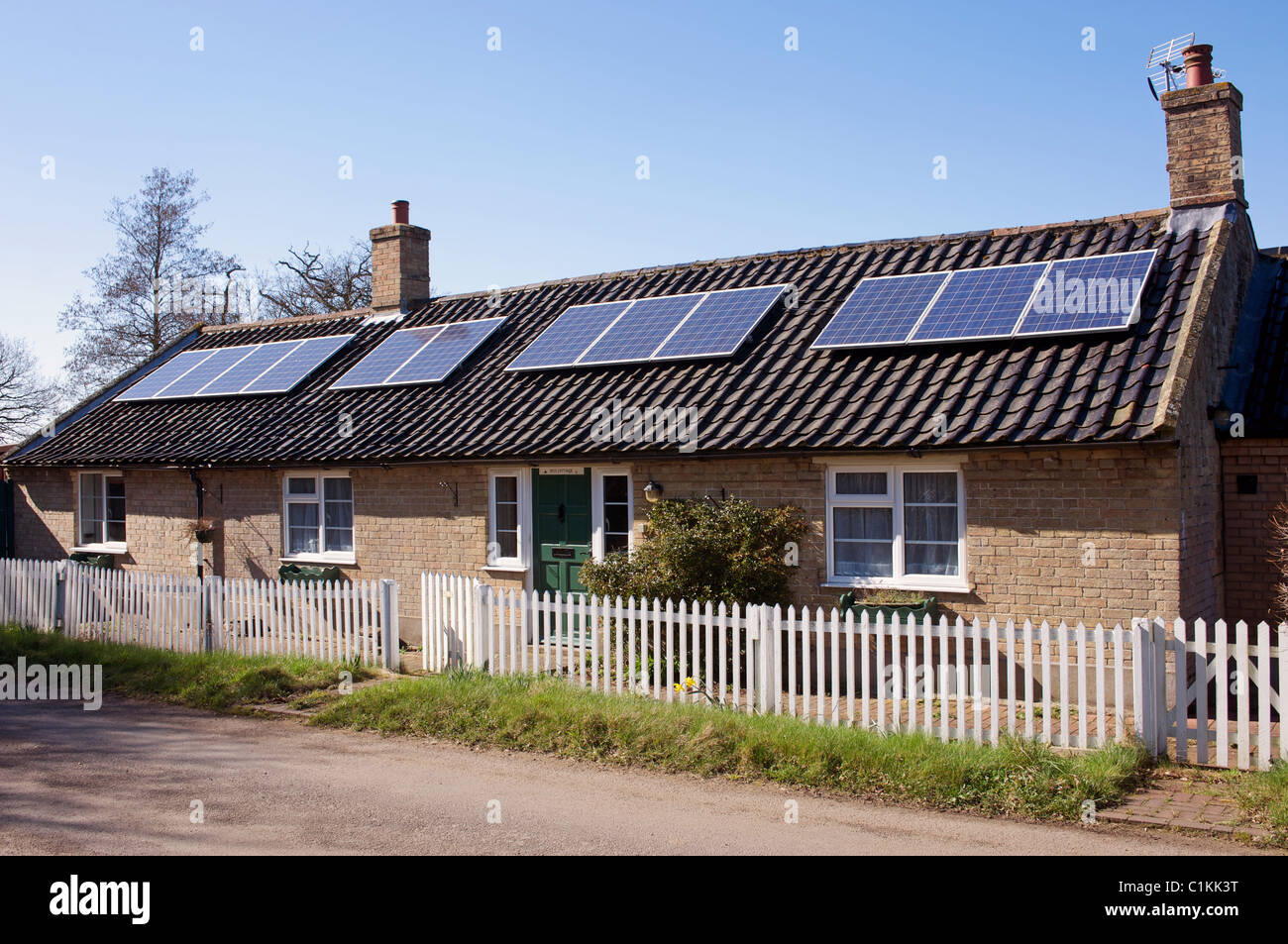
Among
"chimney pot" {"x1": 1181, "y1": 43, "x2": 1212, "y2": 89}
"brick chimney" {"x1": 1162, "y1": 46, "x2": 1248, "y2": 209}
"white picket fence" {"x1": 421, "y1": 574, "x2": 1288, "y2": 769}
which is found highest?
"chimney pot" {"x1": 1181, "y1": 43, "x2": 1212, "y2": 89}

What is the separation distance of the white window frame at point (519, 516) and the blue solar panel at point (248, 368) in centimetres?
744

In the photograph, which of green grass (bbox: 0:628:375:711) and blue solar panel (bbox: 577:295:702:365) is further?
blue solar panel (bbox: 577:295:702:365)

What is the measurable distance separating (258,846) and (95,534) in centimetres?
1592

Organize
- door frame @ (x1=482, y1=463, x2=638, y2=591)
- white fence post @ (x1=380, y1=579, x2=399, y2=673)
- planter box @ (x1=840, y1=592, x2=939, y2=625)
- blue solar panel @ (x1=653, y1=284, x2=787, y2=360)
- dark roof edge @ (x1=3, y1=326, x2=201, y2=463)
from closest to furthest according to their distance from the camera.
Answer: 1. planter box @ (x1=840, y1=592, x2=939, y2=625)
2. white fence post @ (x1=380, y1=579, x2=399, y2=673)
3. door frame @ (x1=482, y1=463, x2=638, y2=591)
4. blue solar panel @ (x1=653, y1=284, x2=787, y2=360)
5. dark roof edge @ (x1=3, y1=326, x2=201, y2=463)

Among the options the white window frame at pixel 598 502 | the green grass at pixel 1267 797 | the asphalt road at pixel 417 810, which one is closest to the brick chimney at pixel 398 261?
the white window frame at pixel 598 502

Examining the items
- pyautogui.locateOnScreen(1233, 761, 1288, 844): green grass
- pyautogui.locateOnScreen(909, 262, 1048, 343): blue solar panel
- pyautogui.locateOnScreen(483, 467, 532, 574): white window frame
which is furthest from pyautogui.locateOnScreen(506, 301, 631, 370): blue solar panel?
pyautogui.locateOnScreen(1233, 761, 1288, 844): green grass

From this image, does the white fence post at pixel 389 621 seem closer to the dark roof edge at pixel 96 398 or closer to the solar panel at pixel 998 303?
the solar panel at pixel 998 303

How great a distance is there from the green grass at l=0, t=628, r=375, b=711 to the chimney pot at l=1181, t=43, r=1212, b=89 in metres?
12.3

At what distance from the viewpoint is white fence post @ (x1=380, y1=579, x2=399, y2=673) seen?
39.6 ft

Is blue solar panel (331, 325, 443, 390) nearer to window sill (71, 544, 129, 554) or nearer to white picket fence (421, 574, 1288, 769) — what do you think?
window sill (71, 544, 129, 554)

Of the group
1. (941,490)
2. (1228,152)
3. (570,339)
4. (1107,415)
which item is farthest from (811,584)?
(1228,152)

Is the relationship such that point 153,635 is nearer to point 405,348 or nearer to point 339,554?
point 339,554

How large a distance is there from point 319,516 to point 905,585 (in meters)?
9.59

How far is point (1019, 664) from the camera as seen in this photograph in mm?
10594
